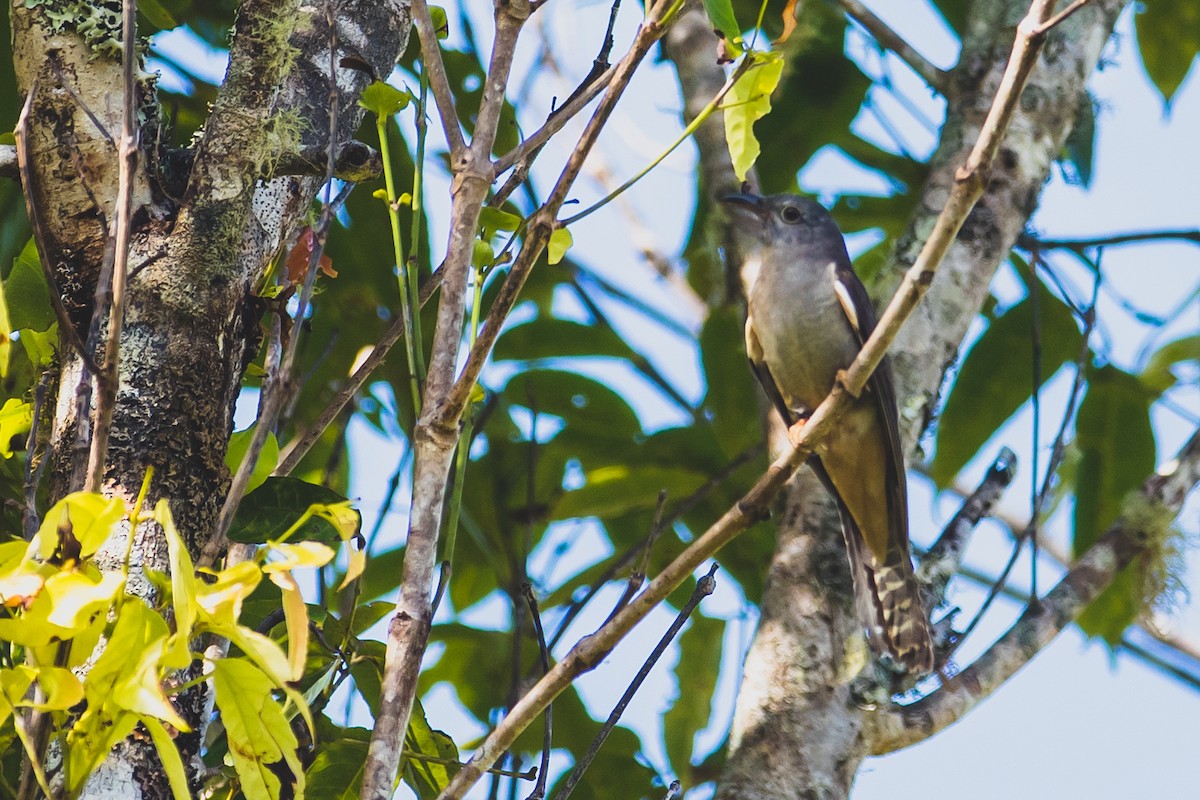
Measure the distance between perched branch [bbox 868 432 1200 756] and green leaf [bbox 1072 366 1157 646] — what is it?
1.62ft

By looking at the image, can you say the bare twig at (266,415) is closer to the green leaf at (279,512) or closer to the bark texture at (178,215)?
the bark texture at (178,215)

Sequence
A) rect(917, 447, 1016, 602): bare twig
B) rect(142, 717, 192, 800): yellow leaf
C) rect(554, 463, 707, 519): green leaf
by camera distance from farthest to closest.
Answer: rect(554, 463, 707, 519): green leaf, rect(917, 447, 1016, 602): bare twig, rect(142, 717, 192, 800): yellow leaf

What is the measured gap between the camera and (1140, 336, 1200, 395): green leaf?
4.55 metres

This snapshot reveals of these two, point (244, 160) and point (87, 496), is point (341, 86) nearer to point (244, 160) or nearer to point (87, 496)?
point (244, 160)

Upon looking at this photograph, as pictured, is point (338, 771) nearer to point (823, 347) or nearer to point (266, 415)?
point (266, 415)

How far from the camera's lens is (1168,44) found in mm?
4711

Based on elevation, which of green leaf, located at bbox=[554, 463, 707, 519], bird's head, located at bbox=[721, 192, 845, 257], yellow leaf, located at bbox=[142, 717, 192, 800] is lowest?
yellow leaf, located at bbox=[142, 717, 192, 800]

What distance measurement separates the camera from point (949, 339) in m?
3.70

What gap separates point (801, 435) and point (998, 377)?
2.42 meters

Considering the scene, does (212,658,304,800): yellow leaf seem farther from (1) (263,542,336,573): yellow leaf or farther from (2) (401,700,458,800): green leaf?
(2) (401,700,458,800): green leaf

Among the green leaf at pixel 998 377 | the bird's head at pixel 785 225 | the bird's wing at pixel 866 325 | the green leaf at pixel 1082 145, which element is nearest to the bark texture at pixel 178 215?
the bird's wing at pixel 866 325

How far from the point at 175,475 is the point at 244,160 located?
0.52m

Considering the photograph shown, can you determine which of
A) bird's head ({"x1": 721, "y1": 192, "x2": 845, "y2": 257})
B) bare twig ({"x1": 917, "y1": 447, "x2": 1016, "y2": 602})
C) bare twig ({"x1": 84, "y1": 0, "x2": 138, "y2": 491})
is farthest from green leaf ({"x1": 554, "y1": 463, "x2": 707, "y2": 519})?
bare twig ({"x1": 84, "y1": 0, "x2": 138, "y2": 491})

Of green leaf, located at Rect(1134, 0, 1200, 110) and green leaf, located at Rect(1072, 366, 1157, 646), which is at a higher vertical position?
green leaf, located at Rect(1134, 0, 1200, 110)
